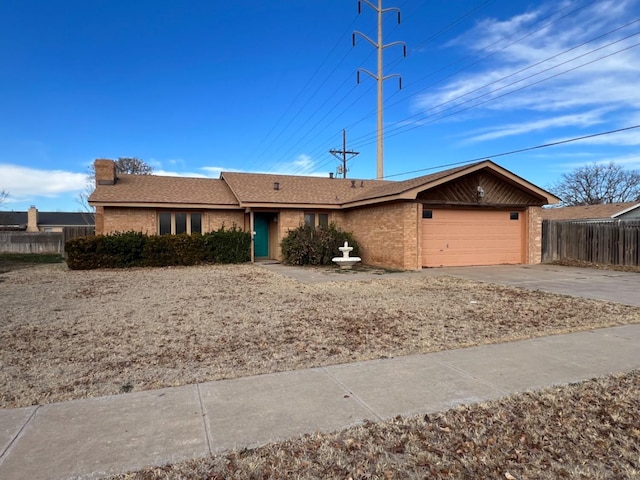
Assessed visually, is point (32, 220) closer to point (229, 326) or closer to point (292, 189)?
point (292, 189)

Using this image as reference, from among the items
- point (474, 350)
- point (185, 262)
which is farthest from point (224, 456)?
point (185, 262)

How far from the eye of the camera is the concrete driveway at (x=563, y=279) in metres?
9.44

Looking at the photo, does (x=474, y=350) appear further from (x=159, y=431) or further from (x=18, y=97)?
(x=18, y=97)

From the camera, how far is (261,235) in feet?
66.2

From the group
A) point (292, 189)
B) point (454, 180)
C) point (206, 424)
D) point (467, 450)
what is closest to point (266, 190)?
point (292, 189)

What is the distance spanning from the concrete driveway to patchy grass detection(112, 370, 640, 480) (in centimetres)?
648

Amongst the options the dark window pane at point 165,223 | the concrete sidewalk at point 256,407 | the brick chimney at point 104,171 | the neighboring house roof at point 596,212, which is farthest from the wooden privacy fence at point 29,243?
the neighboring house roof at point 596,212

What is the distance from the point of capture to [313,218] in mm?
19438

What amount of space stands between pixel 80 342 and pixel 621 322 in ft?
26.9

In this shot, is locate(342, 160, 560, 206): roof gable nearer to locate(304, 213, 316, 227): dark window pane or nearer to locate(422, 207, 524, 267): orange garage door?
locate(422, 207, 524, 267): orange garage door

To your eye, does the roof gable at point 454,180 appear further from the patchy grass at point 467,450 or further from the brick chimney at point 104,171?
the patchy grass at point 467,450

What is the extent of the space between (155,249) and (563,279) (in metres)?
14.7

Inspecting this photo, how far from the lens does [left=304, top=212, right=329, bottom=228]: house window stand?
19203 mm

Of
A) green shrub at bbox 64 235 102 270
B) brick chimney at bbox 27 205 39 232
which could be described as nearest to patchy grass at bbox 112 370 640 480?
green shrub at bbox 64 235 102 270
